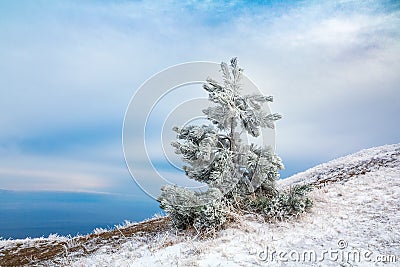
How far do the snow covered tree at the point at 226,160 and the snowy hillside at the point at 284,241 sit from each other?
109 cm

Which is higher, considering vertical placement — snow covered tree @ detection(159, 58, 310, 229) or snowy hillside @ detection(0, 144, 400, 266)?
snow covered tree @ detection(159, 58, 310, 229)

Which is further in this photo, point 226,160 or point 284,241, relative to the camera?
point 226,160

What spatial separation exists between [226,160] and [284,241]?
4180 millimetres

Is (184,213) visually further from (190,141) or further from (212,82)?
(212,82)

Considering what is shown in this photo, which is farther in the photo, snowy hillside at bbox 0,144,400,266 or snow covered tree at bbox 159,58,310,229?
snow covered tree at bbox 159,58,310,229

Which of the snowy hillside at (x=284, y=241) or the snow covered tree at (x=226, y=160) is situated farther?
the snow covered tree at (x=226, y=160)

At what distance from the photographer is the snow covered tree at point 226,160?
539 inches

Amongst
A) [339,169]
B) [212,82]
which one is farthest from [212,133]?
[339,169]

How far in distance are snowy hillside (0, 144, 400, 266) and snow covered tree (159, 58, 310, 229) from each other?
1091mm

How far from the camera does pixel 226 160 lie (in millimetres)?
14188

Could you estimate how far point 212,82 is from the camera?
15062 mm

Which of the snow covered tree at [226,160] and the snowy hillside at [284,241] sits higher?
the snow covered tree at [226,160]

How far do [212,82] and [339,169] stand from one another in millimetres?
15536

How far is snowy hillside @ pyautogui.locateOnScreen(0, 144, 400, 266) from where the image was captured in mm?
9938
